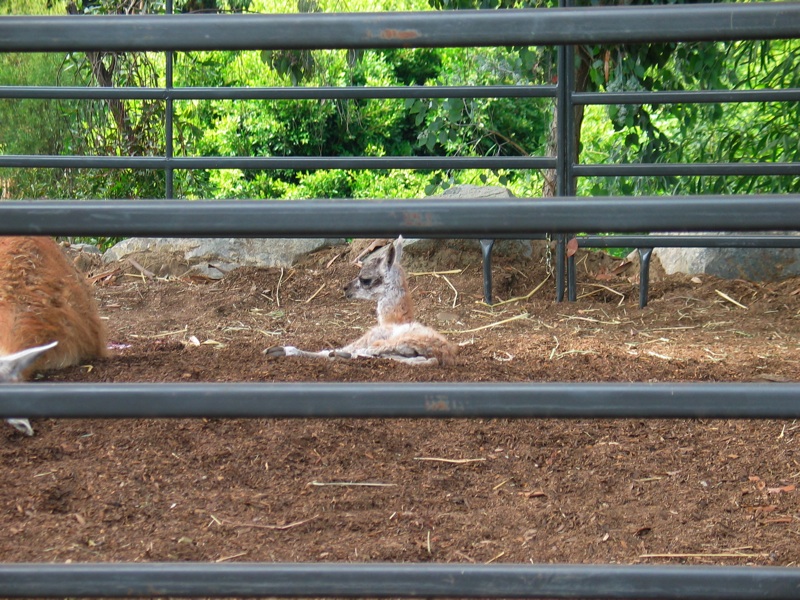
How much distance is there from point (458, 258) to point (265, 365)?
288cm

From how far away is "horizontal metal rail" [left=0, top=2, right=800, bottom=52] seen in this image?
3.91 feet

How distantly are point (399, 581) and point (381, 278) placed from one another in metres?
4.11

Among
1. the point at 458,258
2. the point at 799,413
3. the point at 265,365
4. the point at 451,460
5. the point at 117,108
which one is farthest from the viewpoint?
the point at 117,108

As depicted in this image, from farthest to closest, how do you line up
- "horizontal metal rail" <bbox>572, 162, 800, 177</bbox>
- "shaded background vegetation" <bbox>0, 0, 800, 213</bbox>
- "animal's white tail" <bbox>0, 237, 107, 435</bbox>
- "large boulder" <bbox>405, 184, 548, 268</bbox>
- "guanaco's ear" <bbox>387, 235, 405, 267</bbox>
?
1. "shaded background vegetation" <bbox>0, 0, 800, 213</bbox>
2. "large boulder" <bbox>405, 184, 548, 268</bbox>
3. "horizontal metal rail" <bbox>572, 162, 800, 177</bbox>
4. "guanaco's ear" <bbox>387, 235, 405, 267</bbox>
5. "animal's white tail" <bbox>0, 237, 107, 435</bbox>

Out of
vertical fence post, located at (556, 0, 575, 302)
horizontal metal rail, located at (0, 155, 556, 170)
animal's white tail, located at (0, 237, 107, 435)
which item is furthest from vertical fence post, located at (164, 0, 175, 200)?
vertical fence post, located at (556, 0, 575, 302)

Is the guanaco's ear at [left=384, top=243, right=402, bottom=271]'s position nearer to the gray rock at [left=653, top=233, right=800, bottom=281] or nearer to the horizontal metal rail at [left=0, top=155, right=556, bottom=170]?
the horizontal metal rail at [left=0, top=155, right=556, bottom=170]

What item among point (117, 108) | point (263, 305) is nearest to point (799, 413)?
point (263, 305)

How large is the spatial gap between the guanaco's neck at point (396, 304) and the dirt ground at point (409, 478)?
0.60 m

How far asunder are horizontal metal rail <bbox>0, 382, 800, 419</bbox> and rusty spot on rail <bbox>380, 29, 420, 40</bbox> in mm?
493

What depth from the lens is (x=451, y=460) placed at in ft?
9.68

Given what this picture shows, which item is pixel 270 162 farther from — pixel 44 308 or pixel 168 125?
pixel 44 308

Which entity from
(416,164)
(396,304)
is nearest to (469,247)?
(416,164)

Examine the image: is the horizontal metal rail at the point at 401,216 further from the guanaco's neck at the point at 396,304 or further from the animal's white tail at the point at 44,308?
the guanaco's neck at the point at 396,304

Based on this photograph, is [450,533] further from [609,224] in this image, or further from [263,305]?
[263,305]
